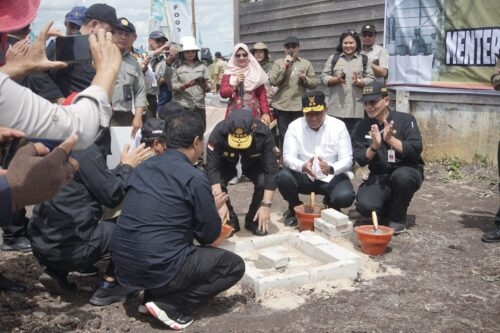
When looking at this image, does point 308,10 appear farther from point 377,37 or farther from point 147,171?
point 147,171

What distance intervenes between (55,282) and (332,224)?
7.88 ft

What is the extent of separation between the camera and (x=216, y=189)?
4.86 m

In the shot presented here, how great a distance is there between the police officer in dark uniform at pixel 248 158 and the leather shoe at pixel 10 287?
1811 millimetres

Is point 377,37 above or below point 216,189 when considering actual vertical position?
above

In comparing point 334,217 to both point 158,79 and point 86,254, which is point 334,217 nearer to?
point 86,254

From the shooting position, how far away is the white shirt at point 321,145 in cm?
521

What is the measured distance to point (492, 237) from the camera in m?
4.67

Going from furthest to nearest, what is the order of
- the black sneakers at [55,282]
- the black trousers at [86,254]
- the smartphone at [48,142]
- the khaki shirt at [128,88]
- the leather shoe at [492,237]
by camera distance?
the khaki shirt at [128,88], the leather shoe at [492,237], the black sneakers at [55,282], the black trousers at [86,254], the smartphone at [48,142]

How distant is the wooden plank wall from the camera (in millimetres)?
8188

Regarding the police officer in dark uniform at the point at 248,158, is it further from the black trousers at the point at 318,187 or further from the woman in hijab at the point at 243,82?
the woman in hijab at the point at 243,82

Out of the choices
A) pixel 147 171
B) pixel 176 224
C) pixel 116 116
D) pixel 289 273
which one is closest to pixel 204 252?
pixel 176 224

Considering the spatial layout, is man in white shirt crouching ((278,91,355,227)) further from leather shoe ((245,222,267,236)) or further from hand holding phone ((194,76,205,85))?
hand holding phone ((194,76,205,85))

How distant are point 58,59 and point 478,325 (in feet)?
9.52

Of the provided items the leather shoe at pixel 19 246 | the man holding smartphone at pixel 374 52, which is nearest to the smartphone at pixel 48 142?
the leather shoe at pixel 19 246
